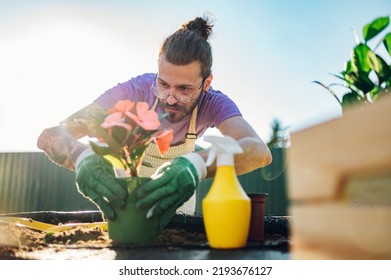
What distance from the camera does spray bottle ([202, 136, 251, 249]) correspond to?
0.59m

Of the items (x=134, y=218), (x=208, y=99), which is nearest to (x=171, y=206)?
(x=134, y=218)

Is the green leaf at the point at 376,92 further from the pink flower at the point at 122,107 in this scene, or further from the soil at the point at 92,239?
the pink flower at the point at 122,107

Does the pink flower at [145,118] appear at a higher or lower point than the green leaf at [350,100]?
lower

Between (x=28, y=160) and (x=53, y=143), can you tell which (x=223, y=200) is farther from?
(x=28, y=160)

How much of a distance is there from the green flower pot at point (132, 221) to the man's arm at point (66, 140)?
34 cm

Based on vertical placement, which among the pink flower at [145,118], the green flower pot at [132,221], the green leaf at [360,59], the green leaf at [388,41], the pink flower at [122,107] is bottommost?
the green flower pot at [132,221]

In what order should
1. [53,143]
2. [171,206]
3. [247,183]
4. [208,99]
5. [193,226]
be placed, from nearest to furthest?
[171,206]
[193,226]
[53,143]
[208,99]
[247,183]

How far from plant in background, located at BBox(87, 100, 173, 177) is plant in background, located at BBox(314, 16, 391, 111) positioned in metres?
0.41

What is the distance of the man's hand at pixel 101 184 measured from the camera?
0.67 meters

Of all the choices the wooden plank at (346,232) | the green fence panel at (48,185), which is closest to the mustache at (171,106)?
the wooden plank at (346,232)

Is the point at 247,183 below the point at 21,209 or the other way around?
the other way around

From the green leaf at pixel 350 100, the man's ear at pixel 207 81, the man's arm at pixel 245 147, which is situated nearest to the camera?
the green leaf at pixel 350 100

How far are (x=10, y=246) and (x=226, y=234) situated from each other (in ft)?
1.21
